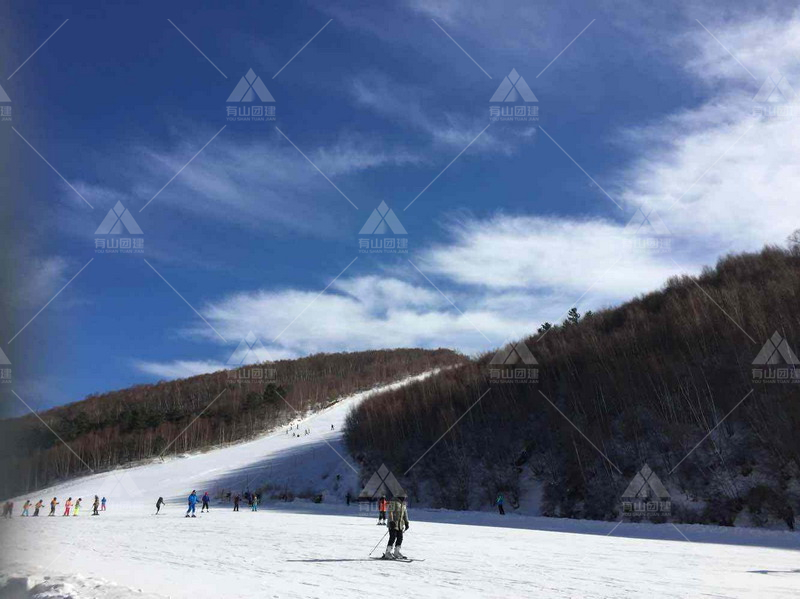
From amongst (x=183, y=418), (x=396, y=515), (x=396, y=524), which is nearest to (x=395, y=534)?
(x=396, y=524)

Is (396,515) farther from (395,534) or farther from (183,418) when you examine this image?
(183,418)

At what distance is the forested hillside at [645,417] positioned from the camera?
3147 centimetres

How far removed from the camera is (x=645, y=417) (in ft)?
127

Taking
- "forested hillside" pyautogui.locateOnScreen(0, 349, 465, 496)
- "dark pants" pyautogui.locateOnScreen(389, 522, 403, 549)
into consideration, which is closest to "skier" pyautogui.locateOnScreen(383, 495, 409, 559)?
"dark pants" pyautogui.locateOnScreen(389, 522, 403, 549)

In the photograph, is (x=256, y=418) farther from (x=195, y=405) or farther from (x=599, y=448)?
(x=599, y=448)

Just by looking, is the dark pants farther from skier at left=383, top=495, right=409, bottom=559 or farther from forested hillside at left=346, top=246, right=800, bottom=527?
forested hillside at left=346, top=246, right=800, bottom=527

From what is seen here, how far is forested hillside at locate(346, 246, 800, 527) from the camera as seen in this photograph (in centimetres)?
3147

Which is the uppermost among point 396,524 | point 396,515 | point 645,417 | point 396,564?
point 645,417

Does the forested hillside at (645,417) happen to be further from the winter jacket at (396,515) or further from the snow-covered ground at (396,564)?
the winter jacket at (396,515)

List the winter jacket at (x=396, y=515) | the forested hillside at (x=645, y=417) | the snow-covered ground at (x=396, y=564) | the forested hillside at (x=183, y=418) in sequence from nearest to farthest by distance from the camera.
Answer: the snow-covered ground at (x=396, y=564)
the winter jacket at (x=396, y=515)
the forested hillside at (x=645, y=417)
the forested hillside at (x=183, y=418)

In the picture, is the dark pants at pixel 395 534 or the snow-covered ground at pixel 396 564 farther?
the dark pants at pixel 395 534

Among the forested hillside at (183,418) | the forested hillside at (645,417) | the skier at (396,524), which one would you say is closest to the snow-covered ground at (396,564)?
the skier at (396,524)

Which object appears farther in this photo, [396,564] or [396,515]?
[396,515]

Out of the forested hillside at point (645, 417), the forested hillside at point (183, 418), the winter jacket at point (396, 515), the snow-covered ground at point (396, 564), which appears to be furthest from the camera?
the forested hillside at point (183, 418)
